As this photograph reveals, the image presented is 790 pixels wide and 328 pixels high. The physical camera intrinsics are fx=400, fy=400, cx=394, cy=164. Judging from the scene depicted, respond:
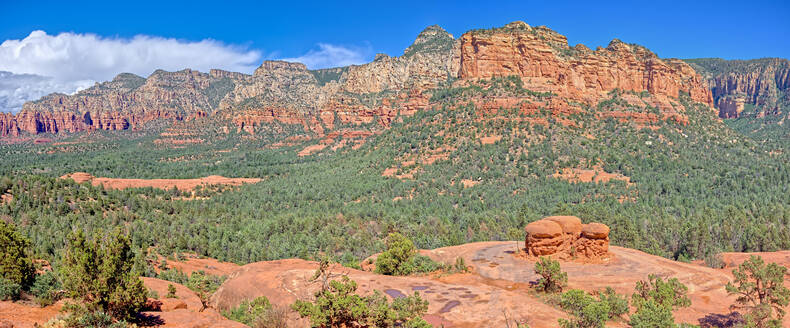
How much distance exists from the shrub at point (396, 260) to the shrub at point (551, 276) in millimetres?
9865

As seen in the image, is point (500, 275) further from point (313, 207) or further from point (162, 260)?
point (313, 207)

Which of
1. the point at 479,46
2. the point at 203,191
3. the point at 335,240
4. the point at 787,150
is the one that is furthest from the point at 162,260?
the point at 787,150

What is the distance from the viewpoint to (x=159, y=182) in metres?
96.9

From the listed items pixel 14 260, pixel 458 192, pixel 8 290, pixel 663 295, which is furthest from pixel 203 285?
pixel 458 192

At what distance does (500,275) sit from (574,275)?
16.7 feet

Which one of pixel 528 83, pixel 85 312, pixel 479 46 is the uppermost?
pixel 479 46

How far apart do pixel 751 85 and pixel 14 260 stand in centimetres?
23469

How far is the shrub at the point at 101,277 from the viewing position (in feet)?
49.3

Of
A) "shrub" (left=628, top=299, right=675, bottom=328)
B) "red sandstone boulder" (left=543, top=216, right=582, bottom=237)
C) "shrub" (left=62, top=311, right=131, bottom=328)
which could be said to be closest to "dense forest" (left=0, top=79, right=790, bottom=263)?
"red sandstone boulder" (left=543, top=216, right=582, bottom=237)

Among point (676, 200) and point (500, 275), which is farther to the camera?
point (676, 200)

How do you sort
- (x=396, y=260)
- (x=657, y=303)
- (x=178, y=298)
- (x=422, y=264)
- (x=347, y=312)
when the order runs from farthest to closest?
(x=422, y=264) → (x=396, y=260) → (x=178, y=298) → (x=657, y=303) → (x=347, y=312)

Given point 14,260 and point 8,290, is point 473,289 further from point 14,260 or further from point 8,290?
point 14,260

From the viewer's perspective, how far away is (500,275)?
2912 centimetres

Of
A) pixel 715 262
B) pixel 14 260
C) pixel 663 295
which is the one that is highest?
pixel 14 260
